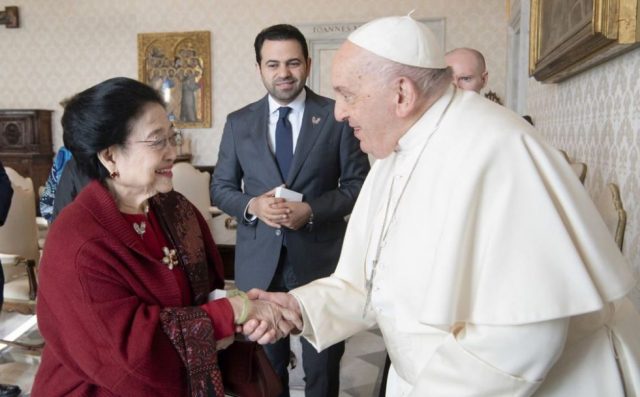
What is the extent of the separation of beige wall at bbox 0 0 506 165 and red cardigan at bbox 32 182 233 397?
7311 millimetres

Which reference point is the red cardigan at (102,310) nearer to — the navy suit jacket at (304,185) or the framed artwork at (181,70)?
the navy suit jacket at (304,185)

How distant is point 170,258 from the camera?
1843mm

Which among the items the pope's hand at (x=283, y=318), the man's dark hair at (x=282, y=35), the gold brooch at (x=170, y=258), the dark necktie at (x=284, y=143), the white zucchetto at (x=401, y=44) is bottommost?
the pope's hand at (x=283, y=318)

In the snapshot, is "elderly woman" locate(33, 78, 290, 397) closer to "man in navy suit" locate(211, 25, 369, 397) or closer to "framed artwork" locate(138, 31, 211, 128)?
"man in navy suit" locate(211, 25, 369, 397)

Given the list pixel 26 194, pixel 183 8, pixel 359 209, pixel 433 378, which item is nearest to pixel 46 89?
pixel 183 8

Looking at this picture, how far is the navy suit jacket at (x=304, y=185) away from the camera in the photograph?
8.77 ft

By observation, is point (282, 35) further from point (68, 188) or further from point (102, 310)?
point (102, 310)

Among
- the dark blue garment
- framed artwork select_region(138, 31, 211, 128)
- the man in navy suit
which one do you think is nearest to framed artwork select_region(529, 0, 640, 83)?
the man in navy suit

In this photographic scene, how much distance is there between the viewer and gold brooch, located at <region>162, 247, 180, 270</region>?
183cm

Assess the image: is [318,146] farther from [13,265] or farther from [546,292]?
[13,265]

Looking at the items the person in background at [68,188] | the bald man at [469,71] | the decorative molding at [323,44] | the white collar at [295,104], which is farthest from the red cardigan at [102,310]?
the decorative molding at [323,44]

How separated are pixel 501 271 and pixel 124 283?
3.36ft

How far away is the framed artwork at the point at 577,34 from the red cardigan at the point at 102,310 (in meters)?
1.57

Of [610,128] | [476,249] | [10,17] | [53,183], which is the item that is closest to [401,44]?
[476,249]
